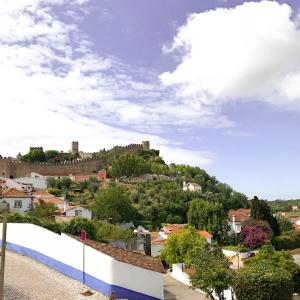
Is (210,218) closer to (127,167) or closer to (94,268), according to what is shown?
(127,167)

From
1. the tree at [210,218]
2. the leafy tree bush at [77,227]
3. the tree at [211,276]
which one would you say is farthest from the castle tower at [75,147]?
the tree at [211,276]

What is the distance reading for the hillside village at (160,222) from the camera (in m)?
19.4

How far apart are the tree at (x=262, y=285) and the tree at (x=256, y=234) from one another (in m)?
33.0

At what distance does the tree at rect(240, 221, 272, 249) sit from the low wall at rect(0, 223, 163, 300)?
35.8 m

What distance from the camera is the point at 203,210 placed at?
58.4m

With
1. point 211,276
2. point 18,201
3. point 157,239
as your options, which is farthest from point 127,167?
point 211,276

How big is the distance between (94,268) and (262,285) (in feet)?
23.8

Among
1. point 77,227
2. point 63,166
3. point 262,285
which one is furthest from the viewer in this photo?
point 63,166

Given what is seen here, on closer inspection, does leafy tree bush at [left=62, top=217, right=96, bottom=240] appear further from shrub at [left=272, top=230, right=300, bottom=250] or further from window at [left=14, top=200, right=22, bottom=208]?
shrub at [left=272, top=230, right=300, bottom=250]

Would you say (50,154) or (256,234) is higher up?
(50,154)

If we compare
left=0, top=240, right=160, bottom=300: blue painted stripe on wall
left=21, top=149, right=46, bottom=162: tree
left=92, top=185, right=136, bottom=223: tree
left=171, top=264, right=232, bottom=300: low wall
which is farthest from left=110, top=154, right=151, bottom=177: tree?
left=0, top=240, right=160, bottom=300: blue painted stripe on wall

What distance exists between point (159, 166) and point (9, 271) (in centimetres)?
8708

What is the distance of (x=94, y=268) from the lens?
17.5 m

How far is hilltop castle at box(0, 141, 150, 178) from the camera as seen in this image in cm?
9625
